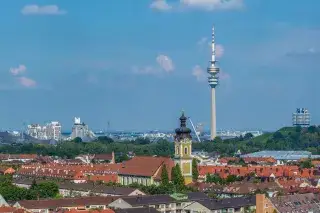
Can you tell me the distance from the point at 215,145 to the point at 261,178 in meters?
68.0

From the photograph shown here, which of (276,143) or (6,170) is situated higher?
(276,143)

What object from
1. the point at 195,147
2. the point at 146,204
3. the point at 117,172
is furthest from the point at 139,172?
the point at 195,147

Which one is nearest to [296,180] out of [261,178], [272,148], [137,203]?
[261,178]

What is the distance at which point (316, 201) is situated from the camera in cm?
4922

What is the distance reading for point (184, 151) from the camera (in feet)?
217

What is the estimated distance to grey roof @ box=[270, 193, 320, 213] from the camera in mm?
45938

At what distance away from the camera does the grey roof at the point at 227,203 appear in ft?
157

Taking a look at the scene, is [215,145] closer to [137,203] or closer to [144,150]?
[144,150]

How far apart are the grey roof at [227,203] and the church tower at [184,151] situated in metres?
15.5

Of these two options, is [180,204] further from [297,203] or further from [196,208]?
[297,203]

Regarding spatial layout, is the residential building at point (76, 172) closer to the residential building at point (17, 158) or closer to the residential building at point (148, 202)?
the residential building at point (148, 202)

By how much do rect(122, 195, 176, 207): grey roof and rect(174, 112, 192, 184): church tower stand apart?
558 inches

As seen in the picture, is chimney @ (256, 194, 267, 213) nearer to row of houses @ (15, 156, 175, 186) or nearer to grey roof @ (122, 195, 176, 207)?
grey roof @ (122, 195, 176, 207)

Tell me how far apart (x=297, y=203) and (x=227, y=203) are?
4.49 meters
